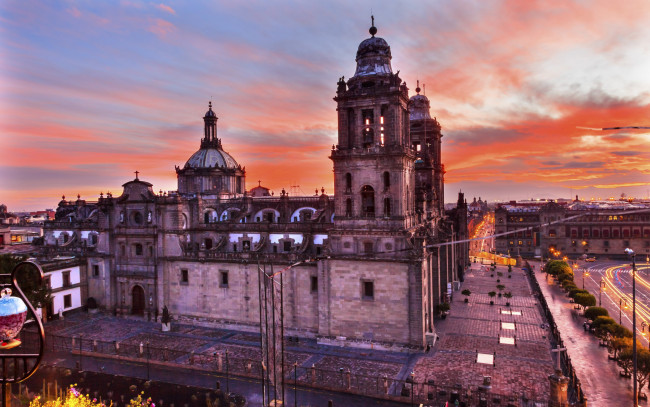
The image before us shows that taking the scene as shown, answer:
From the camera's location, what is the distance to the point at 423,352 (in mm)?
38594

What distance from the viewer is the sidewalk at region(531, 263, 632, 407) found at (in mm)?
31000

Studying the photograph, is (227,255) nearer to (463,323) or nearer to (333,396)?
(333,396)

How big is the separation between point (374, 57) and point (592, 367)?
3400cm

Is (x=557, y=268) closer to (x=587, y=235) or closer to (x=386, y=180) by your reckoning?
(x=386, y=180)

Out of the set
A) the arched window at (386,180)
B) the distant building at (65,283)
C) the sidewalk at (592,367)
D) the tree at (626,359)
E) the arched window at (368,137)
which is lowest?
the sidewalk at (592,367)

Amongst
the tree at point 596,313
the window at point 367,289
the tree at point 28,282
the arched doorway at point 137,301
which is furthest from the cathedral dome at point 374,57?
the tree at point 28,282

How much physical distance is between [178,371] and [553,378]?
2821cm

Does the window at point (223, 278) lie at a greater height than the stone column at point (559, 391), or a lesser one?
greater

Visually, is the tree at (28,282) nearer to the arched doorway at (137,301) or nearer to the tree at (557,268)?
the arched doorway at (137,301)

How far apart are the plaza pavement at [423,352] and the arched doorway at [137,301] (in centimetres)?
142

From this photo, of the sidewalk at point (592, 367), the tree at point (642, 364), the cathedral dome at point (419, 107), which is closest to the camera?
the tree at point (642, 364)

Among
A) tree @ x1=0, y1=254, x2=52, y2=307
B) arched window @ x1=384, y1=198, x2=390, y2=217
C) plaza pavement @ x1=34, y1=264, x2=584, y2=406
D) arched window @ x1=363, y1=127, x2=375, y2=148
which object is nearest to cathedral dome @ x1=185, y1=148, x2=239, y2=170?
plaza pavement @ x1=34, y1=264, x2=584, y2=406

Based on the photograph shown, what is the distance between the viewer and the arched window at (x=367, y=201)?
41531 millimetres

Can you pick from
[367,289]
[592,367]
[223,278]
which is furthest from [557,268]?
[223,278]
